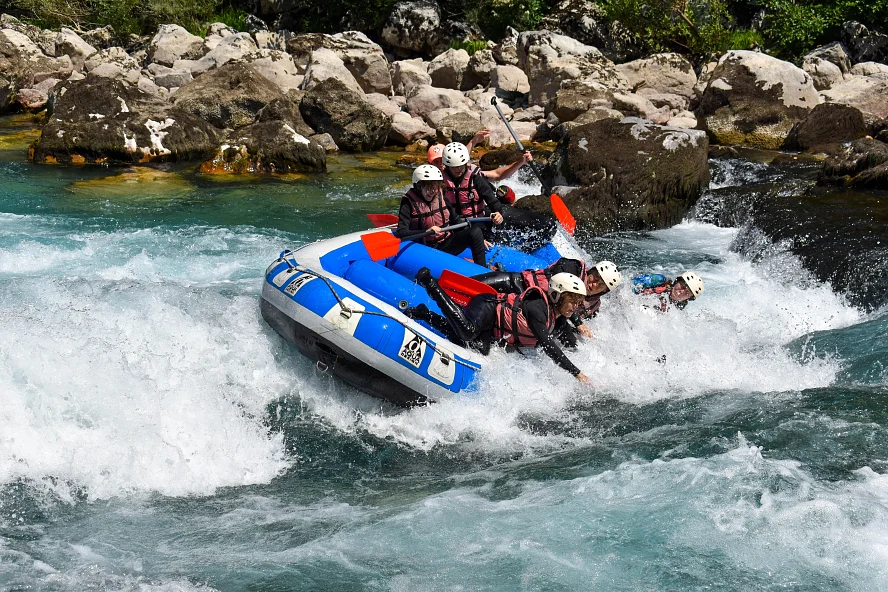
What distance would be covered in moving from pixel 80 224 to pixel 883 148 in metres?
10.2

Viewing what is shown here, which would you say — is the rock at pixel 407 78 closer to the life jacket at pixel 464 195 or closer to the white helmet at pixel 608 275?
the life jacket at pixel 464 195

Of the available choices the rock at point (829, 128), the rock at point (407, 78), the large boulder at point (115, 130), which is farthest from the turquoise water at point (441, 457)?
the rock at point (407, 78)

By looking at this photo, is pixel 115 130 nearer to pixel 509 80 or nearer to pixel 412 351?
pixel 509 80

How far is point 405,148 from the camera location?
15727mm

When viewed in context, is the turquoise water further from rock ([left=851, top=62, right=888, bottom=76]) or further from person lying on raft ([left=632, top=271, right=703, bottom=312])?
rock ([left=851, top=62, right=888, bottom=76])

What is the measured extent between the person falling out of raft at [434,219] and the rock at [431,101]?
32.6 feet

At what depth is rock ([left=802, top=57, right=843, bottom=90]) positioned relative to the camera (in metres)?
17.1

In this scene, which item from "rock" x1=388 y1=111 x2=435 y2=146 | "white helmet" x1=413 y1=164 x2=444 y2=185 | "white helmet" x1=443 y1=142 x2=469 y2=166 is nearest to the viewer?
"white helmet" x1=413 y1=164 x2=444 y2=185

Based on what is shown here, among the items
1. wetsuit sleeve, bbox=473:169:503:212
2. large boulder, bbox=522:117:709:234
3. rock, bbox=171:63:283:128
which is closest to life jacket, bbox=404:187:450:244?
wetsuit sleeve, bbox=473:169:503:212

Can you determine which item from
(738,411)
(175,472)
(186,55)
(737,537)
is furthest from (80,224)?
(186,55)

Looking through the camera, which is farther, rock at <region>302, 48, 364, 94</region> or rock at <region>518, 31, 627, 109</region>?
rock at <region>518, 31, 627, 109</region>

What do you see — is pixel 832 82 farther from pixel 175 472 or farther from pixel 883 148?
pixel 175 472

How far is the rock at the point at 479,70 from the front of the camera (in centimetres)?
1895

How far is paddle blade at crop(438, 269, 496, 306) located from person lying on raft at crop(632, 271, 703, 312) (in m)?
1.54
